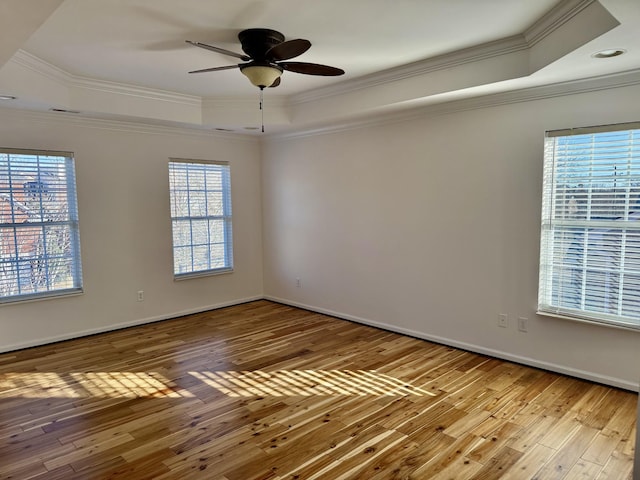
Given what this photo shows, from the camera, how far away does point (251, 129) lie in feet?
17.6

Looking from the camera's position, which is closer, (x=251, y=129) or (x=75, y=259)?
(x=75, y=259)

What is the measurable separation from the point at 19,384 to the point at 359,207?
11.8 ft

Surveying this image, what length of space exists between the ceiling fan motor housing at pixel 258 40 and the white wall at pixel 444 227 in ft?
6.17

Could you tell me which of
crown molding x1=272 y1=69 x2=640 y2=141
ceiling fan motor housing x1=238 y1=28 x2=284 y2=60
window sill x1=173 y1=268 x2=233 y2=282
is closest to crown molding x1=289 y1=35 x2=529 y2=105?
crown molding x1=272 y1=69 x2=640 y2=141

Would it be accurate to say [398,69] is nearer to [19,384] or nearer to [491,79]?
[491,79]

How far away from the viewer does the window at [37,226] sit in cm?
415

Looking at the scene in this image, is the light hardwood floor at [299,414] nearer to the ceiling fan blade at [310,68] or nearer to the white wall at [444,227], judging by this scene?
the white wall at [444,227]

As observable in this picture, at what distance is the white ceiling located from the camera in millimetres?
2533

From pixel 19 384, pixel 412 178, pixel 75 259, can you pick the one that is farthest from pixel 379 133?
pixel 19 384

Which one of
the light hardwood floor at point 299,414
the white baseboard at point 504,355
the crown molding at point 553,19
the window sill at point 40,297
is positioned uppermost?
the crown molding at point 553,19

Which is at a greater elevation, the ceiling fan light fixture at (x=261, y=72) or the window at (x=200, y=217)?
the ceiling fan light fixture at (x=261, y=72)

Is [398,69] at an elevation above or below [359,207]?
above

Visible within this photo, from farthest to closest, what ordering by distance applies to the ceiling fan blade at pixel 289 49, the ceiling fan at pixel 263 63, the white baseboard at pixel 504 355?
the white baseboard at pixel 504 355 < the ceiling fan at pixel 263 63 < the ceiling fan blade at pixel 289 49

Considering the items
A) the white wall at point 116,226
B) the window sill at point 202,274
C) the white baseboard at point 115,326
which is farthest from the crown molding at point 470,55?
the white baseboard at point 115,326
